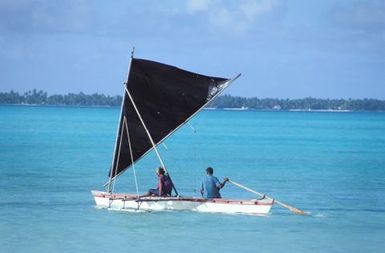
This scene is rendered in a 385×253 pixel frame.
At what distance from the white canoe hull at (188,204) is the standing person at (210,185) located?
→ 13.7 inches

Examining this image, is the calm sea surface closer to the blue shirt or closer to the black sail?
the blue shirt

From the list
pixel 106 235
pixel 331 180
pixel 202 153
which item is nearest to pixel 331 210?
pixel 106 235

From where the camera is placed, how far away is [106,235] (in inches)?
948

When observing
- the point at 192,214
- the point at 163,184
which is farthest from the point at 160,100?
the point at 192,214

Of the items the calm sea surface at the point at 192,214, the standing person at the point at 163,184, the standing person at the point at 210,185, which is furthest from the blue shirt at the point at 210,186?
the standing person at the point at 163,184

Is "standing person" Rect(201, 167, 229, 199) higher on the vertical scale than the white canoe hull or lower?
higher

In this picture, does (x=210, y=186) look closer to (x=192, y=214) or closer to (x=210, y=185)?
(x=210, y=185)

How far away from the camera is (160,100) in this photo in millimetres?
27750

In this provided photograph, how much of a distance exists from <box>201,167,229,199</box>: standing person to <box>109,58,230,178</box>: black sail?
6.34 feet

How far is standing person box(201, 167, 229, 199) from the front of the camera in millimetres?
26359

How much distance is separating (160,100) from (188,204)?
3185 millimetres

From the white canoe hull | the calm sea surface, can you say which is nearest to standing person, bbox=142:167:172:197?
the white canoe hull

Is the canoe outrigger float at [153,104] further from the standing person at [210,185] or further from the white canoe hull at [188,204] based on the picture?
the standing person at [210,185]

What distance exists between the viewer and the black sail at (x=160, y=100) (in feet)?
90.5
